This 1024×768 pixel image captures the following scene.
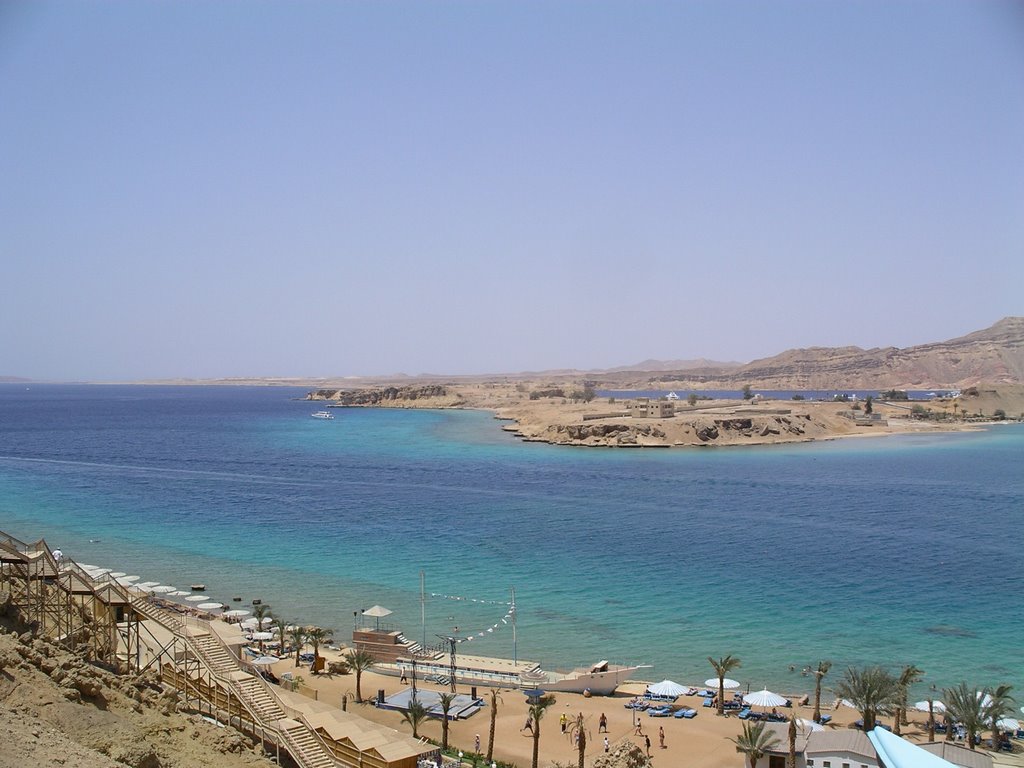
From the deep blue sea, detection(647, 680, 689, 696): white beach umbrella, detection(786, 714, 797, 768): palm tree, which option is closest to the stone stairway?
detection(786, 714, 797, 768): palm tree

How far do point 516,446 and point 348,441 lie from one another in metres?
29.0

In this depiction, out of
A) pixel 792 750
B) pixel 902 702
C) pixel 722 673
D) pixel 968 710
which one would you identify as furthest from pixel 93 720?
pixel 968 710

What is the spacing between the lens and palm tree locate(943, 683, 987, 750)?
2778 cm

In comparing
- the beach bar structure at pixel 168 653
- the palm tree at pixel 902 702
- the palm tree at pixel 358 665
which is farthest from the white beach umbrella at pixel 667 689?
the beach bar structure at pixel 168 653

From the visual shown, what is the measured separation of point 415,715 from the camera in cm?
2895

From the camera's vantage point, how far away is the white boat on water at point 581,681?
113 ft

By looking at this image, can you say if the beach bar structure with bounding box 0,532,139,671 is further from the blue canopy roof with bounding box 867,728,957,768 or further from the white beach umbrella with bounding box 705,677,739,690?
the white beach umbrella with bounding box 705,677,739,690

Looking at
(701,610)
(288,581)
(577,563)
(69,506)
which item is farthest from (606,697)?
(69,506)

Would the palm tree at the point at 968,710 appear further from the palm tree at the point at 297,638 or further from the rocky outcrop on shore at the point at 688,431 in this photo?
the rocky outcrop on shore at the point at 688,431

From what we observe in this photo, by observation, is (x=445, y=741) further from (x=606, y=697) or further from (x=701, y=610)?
(x=701, y=610)

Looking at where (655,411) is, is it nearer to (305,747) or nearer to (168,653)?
(168,653)

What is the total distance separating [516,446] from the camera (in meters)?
136

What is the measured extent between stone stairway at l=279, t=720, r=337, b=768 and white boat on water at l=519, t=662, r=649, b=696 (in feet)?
49.0

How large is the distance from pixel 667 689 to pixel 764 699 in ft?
12.1
